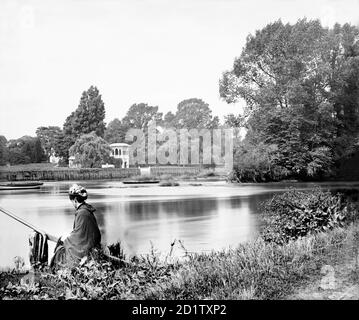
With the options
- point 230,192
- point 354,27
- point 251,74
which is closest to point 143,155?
point 230,192

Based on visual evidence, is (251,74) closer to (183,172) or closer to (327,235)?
(183,172)

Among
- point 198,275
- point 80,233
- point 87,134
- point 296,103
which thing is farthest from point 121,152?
point 296,103

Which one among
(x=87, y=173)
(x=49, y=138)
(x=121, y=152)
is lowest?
(x=87, y=173)

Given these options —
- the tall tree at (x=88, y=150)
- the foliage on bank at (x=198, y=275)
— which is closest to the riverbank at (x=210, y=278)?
the foliage on bank at (x=198, y=275)

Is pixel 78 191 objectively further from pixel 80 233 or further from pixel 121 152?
pixel 121 152

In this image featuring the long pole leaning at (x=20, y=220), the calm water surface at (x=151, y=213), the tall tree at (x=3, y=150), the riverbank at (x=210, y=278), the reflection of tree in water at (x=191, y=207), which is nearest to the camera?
the riverbank at (x=210, y=278)

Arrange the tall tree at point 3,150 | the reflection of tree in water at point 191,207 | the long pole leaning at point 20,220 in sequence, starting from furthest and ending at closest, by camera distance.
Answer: the reflection of tree in water at point 191,207 → the tall tree at point 3,150 → the long pole leaning at point 20,220

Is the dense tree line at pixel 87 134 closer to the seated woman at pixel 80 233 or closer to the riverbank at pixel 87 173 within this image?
the riverbank at pixel 87 173
